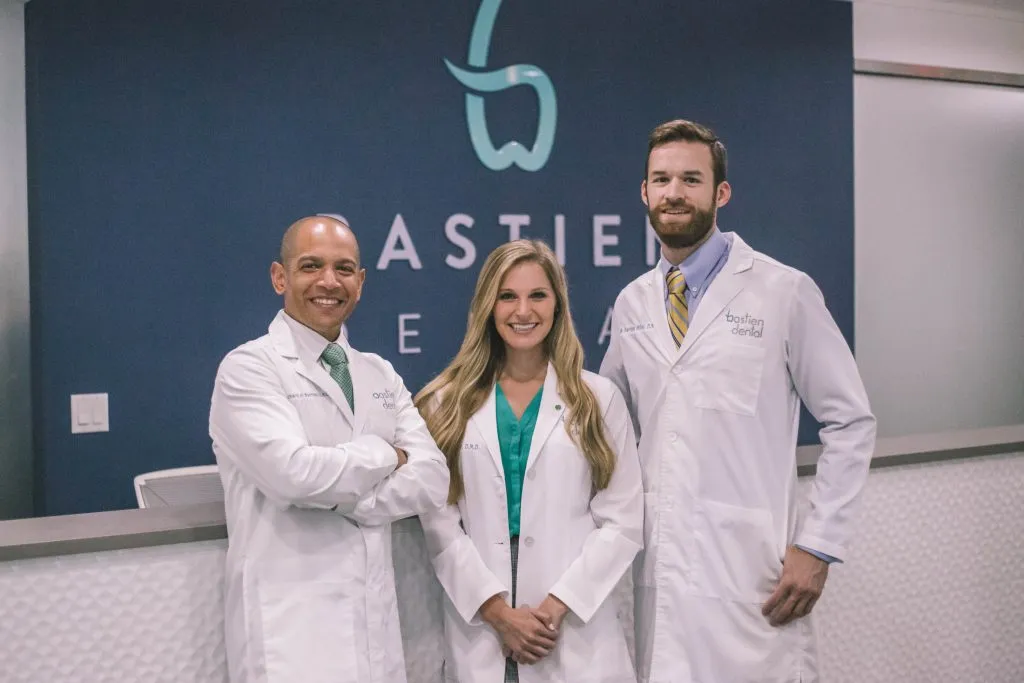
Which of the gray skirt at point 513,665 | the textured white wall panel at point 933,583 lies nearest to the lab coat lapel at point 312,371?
the gray skirt at point 513,665

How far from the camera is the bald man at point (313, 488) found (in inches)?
67.9

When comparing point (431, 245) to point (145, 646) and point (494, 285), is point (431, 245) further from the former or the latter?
point (145, 646)

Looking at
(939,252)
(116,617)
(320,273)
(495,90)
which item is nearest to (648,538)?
(320,273)

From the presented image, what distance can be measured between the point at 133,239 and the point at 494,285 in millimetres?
1966

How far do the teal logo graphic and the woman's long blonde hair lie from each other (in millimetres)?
2052

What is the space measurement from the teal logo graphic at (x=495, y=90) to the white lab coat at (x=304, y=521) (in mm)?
2413

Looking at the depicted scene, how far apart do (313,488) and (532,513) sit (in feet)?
1.63

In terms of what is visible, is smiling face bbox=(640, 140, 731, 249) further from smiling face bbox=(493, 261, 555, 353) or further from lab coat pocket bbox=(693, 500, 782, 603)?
lab coat pocket bbox=(693, 500, 782, 603)

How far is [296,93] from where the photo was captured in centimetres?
383

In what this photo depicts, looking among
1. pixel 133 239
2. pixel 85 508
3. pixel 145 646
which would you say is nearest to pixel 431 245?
pixel 133 239

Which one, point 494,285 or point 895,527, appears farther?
point 895,527

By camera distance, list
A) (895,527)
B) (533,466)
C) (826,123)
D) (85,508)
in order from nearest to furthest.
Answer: (533,466), (895,527), (85,508), (826,123)

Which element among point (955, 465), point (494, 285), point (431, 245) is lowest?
point (955, 465)

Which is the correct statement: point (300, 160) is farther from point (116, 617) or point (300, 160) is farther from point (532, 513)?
point (116, 617)
